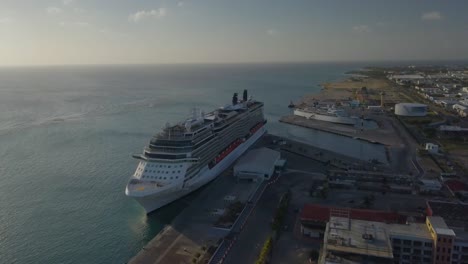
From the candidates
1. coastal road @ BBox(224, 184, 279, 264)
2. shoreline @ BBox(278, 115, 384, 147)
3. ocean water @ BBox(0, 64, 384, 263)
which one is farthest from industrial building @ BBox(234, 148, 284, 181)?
shoreline @ BBox(278, 115, 384, 147)

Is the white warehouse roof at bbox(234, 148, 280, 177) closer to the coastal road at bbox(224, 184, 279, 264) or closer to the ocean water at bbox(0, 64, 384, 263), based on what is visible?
the coastal road at bbox(224, 184, 279, 264)

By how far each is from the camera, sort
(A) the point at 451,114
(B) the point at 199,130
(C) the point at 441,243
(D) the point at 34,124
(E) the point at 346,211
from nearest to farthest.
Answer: (C) the point at 441,243
(E) the point at 346,211
(B) the point at 199,130
(D) the point at 34,124
(A) the point at 451,114

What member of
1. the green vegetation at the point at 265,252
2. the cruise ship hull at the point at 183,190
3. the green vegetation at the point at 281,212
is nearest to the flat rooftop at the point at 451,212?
the green vegetation at the point at 281,212

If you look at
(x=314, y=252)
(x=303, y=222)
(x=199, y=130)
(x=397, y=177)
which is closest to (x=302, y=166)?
(x=397, y=177)

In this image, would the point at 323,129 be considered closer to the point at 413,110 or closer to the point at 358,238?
the point at 413,110

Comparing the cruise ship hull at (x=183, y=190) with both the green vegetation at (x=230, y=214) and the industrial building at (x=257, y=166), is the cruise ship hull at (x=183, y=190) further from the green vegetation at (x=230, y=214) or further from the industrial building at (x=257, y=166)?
the green vegetation at (x=230, y=214)

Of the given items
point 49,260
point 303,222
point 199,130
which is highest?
point 199,130

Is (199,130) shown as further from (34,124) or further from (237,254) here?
(34,124)
